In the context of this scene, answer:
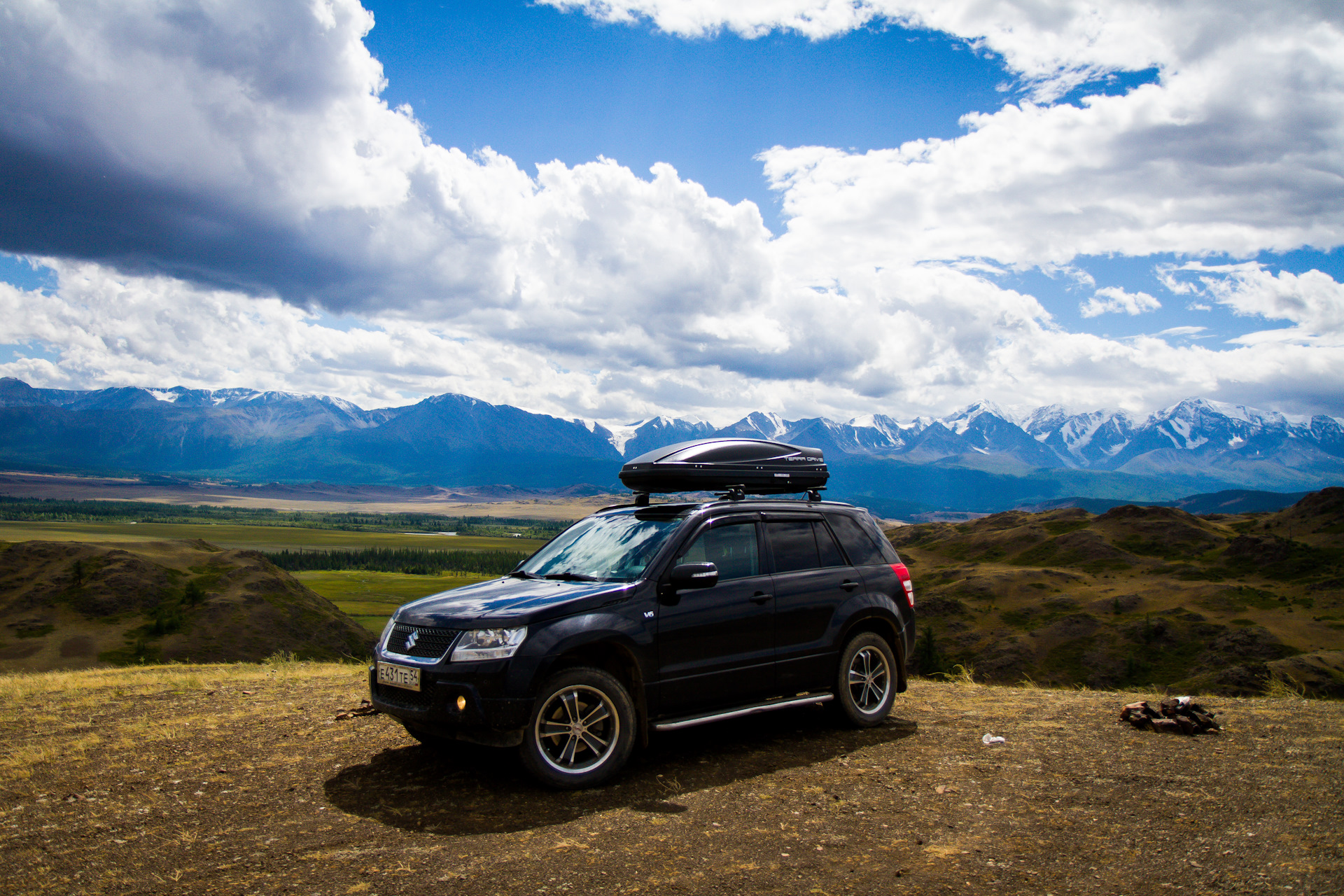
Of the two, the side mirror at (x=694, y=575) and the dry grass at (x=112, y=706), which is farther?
the dry grass at (x=112, y=706)

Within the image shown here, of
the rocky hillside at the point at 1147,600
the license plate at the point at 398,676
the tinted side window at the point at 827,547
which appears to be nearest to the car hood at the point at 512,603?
the license plate at the point at 398,676

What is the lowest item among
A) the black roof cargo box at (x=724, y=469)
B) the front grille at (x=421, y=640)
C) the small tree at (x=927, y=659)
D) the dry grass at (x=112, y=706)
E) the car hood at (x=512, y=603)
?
the small tree at (x=927, y=659)

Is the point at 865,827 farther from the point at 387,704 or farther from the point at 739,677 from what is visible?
the point at 387,704

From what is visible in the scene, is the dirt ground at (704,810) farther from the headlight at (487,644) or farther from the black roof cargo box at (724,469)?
the black roof cargo box at (724,469)

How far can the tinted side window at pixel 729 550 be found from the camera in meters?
7.27

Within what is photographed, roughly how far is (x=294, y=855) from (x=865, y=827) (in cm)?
388

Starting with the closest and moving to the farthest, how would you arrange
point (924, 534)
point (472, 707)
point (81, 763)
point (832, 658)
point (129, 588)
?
point (472, 707) → point (81, 763) → point (832, 658) → point (129, 588) → point (924, 534)

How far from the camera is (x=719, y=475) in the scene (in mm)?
8133

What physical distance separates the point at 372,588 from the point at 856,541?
131 metres

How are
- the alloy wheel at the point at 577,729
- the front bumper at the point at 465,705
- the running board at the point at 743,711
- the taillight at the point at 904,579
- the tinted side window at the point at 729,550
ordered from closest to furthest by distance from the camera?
the front bumper at the point at 465,705, the alloy wheel at the point at 577,729, the running board at the point at 743,711, the tinted side window at the point at 729,550, the taillight at the point at 904,579

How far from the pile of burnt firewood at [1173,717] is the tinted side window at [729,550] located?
4.59m

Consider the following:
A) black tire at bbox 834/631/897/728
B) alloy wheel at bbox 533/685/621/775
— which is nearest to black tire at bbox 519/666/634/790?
alloy wheel at bbox 533/685/621/775

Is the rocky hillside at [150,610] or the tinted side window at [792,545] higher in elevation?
the tinted side window at [792,545]

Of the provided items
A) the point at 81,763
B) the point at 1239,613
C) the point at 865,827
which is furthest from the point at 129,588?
the point at 1239,613
